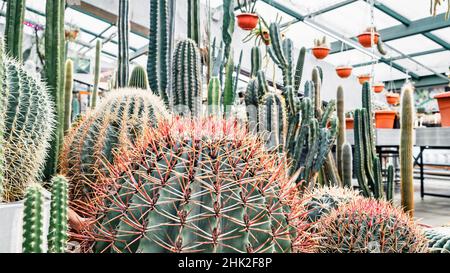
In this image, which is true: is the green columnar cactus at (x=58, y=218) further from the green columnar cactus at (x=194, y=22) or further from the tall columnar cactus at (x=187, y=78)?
the green columnar cactus at (x=194, y=22)

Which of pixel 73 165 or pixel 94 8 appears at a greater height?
pixel 94 8

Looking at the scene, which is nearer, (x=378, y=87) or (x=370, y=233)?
(x=370, y=233)

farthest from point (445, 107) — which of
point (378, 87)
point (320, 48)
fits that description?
point (378, 87)

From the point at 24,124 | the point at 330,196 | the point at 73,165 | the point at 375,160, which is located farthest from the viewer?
the point at 375,160

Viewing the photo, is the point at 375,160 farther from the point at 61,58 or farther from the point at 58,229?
the point at 58,229

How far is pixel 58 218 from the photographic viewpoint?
423 millimetres

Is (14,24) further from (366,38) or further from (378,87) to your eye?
(378,87)

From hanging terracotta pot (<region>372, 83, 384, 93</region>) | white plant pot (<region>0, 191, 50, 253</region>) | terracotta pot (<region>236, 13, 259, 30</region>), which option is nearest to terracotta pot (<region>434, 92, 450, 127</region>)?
terracotta pot (<region>236, 13, 259, 30</region>)

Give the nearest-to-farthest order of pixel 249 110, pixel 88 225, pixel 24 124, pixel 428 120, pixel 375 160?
pixel 88 225
pixel 24 124
pixel 249 110
pixel 375 160
pixel 428 120

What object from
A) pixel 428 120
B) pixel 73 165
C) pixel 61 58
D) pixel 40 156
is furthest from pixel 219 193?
pixel 428 120

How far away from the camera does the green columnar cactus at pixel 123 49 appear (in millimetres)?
1197

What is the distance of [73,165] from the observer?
0.83 meters

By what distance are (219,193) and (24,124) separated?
1.19 ft

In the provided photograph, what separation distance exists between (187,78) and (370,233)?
2.02ft
